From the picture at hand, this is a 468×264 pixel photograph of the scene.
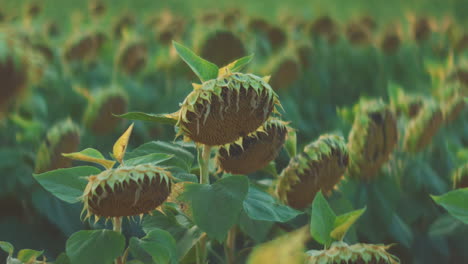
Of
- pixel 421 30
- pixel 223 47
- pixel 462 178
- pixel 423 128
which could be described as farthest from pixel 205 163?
pixel 421 30

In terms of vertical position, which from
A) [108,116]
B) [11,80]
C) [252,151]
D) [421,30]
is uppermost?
[11,80]

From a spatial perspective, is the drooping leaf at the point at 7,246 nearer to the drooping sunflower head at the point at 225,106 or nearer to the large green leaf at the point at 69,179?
the large green leaf at the point at 69,179

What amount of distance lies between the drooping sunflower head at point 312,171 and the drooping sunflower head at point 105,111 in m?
0.66

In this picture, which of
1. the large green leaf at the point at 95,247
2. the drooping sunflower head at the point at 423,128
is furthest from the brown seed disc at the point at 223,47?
the large green leaf at the point at 95,247

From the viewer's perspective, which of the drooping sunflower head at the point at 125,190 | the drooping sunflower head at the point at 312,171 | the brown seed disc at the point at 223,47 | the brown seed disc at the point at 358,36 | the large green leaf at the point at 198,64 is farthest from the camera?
the brown seed disc at the point at 358,36

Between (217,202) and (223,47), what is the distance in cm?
109

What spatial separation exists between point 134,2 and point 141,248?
13.5 ft

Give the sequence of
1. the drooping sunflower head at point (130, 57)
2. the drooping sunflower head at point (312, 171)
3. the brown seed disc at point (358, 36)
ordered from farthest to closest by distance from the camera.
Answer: the brown seed disc at point (358, 36)
the drooping sunflower head at point (130, 57)
the drooping sunflower head at point (312, 171)

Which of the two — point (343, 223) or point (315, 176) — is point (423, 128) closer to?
point (315, 176)

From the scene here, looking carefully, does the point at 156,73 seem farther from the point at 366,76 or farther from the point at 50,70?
the point at 366,76

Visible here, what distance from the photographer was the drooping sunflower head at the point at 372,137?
1.01 m

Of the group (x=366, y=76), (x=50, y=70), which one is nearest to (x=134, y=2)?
(x=366, y=76)

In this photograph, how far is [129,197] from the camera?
598 millimetres

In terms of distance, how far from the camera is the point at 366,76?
2.76 m
